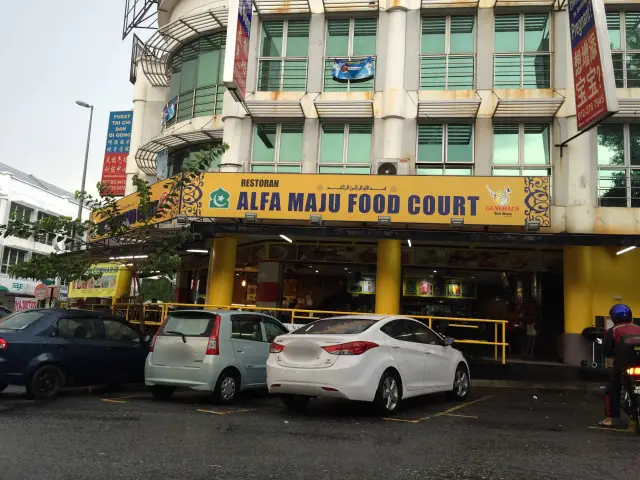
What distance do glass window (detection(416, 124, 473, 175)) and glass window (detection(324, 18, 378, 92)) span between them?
239 centimetres

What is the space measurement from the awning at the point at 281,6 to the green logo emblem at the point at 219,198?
6.65 meters

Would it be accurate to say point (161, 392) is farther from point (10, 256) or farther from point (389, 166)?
point (10, 256)

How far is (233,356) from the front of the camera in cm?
980

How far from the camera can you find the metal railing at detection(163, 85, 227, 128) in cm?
1934

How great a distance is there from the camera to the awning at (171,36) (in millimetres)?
18953

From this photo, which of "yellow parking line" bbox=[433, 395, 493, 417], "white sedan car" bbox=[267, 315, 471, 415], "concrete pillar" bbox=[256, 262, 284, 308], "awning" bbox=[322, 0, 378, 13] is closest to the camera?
"white sedan car" bbox=[267, 315, 471, 415]

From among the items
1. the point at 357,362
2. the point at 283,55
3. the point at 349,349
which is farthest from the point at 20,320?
the point at 283,55

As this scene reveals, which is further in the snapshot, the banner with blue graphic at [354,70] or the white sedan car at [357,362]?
the banner with blue graphic at [354,70]

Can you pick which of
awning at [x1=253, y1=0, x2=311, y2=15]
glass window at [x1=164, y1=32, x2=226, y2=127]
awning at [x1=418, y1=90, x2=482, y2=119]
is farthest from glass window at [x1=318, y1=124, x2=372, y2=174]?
glass window at [x1=164, y1=32, x2=226, y2=127]

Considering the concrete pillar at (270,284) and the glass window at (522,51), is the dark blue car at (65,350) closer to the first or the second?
the concrete pillar at (270,284)

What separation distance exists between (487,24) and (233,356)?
517 inches

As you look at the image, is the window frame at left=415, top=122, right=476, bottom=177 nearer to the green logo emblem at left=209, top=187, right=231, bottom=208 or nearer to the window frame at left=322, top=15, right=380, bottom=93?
the window frame at left=322, top=15, right=380, bottom=93

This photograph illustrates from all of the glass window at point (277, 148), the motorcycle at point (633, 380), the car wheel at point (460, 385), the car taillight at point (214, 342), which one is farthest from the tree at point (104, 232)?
the motorcycle at point (633, 380)

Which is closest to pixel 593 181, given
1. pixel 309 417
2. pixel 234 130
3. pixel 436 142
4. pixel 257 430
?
pixel 436 142
